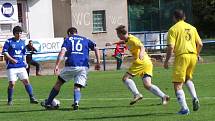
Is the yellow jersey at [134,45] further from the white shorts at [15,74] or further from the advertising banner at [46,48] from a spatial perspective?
the advertising banner at [46,48]

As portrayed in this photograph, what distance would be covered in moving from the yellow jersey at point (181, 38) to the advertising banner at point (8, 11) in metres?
26.8

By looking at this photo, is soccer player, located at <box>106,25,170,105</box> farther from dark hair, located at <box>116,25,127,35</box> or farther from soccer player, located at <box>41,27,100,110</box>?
soccer player, located at <box>41,27,100,110</box>

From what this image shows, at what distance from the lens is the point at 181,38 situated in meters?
11.9

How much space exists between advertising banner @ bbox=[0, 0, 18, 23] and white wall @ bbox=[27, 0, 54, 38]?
1.74 metres

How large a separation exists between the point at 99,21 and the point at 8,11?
314 inches

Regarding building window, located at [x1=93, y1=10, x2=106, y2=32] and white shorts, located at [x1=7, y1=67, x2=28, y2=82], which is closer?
white shorts, located at [x1=7, y1=67, x2=28, y2=82]

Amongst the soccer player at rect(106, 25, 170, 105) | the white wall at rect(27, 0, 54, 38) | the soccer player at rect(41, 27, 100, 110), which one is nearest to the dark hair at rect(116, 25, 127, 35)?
the soccer player at rect(106, 25, 170, 105)

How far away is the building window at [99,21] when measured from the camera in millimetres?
43688

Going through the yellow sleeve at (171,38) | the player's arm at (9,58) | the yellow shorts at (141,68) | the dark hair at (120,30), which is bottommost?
the yellow shorts at (141,68)

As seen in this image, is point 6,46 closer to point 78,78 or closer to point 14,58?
point 14,58

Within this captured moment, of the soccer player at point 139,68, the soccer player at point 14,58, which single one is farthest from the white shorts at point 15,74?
the soccer player at point 139,68

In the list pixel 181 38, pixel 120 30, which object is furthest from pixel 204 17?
pixel 181 38

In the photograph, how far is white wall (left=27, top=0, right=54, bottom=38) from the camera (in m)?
39.9

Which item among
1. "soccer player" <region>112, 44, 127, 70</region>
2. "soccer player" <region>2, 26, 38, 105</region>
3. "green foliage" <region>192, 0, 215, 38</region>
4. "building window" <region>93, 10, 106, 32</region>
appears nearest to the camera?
"soccer player" <region>2, 26, 38, 105</region>
